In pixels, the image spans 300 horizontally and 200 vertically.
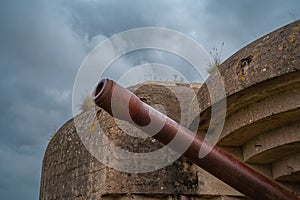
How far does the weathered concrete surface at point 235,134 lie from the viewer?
194 cm

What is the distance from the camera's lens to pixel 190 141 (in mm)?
1575

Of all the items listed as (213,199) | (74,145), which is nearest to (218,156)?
(213,199)

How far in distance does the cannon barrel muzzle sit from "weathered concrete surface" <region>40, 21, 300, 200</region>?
525mm

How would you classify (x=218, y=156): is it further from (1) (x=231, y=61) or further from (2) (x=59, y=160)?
(2) (x=59, y=160)

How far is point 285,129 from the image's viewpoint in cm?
223

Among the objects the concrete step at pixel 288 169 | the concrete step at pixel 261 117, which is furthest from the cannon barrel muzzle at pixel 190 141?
the concrete step at pixel 288 169

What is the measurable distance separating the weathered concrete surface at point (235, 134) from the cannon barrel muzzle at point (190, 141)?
53cm

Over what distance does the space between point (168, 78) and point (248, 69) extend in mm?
777

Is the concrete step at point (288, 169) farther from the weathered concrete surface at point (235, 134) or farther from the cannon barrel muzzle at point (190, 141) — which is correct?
the cannon barrel muzzle at point (190, 141)

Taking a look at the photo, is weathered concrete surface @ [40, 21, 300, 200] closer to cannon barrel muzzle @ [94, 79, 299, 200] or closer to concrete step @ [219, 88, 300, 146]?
concrete step @ [219, 88, 300, 146]

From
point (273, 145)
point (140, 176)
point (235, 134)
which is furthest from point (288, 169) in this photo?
point (140, 176)

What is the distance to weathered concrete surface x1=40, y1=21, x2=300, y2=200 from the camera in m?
1.94

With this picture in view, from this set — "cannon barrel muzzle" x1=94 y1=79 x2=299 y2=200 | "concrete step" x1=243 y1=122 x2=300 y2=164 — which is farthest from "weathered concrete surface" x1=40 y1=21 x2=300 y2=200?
"cannon barrel muzzle" x1=94 y1=79 x2=299 y2=200

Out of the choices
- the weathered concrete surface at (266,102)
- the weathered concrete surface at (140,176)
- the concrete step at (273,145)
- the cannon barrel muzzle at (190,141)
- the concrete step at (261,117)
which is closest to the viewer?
the cannon barrel muzzle at (190,141)
